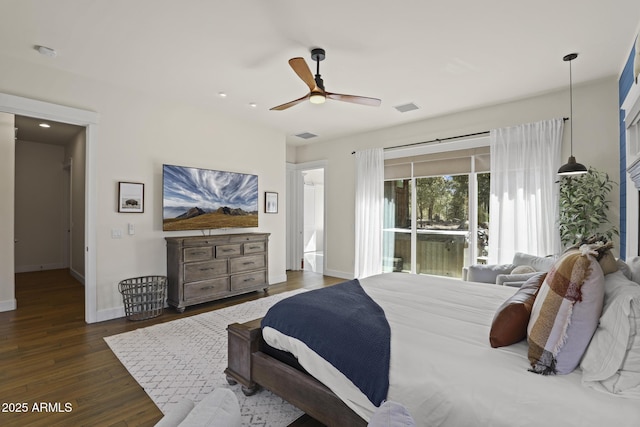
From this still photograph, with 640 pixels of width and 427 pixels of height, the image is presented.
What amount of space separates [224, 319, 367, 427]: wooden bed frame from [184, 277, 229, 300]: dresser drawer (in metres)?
2.06

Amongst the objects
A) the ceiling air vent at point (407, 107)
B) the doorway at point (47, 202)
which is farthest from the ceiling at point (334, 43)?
the doorway at point (47, 202)

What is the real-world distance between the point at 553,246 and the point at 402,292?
261 cm

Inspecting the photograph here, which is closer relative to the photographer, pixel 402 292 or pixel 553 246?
pixel 402 292

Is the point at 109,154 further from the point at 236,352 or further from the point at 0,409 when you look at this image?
the point at 236,352

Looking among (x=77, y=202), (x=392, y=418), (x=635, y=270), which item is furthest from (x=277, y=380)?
(x=77, y=202)

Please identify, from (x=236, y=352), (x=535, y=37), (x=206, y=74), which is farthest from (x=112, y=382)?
(x=535, y=37)

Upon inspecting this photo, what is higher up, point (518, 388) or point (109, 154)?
Result: point (109, 154)

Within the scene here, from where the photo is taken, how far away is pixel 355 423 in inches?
63.1

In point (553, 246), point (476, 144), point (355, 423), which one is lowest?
point (355, 423)

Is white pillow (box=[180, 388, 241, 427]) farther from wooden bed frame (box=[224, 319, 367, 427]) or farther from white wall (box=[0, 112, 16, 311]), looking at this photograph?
white wall (box=[0, 112, 16, 311])

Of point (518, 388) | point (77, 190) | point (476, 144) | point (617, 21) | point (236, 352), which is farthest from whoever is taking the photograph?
point (77, 190)

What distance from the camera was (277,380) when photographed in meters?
2.01

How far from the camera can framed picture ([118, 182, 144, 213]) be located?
3.95m

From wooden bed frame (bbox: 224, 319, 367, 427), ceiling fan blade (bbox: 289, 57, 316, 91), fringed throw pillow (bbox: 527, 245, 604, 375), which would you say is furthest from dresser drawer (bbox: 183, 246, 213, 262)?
fringed throw pillow (bbox: 527, 245, 604, 375)
